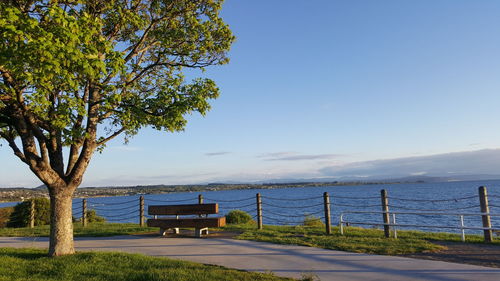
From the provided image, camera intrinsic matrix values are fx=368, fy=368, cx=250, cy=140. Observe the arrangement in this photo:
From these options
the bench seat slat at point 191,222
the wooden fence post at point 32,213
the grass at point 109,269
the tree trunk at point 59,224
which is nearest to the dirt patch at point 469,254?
the grass at point 109,269

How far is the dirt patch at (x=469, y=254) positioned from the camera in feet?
24.3

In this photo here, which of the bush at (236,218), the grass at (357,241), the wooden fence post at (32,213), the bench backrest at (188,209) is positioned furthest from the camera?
the bush at (236,218)

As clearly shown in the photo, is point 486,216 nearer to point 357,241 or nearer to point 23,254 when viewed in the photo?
point 357,241

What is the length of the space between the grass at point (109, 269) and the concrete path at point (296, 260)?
776 millimetres

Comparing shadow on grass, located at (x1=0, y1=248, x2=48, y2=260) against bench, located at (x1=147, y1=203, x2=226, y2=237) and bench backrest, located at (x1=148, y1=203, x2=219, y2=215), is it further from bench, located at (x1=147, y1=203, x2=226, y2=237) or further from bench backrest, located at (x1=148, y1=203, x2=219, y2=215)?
bench backrest, located at (x1=148, y1=203, x2=219, y2=215)

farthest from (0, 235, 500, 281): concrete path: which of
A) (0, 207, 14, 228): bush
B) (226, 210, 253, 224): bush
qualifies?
(0, 207, 14, 228): bush

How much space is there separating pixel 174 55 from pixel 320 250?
656 centimetres

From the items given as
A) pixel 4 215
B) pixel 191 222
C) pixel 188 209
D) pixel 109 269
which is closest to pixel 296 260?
pixel 109 269

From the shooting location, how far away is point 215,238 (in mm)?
11609

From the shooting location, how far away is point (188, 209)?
1232 cm

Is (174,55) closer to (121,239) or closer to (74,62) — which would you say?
(74,62)

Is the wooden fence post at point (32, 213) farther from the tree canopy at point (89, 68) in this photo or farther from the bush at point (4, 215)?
Result: the tree canopy at point (89, 68)

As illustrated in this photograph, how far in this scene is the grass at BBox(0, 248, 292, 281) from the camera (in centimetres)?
630

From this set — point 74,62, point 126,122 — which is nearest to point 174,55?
point 126,122
